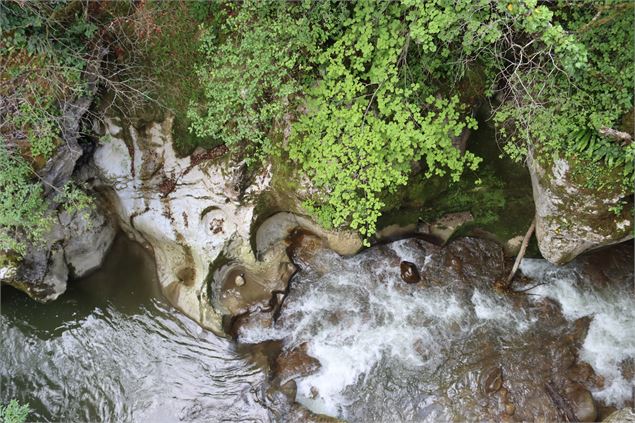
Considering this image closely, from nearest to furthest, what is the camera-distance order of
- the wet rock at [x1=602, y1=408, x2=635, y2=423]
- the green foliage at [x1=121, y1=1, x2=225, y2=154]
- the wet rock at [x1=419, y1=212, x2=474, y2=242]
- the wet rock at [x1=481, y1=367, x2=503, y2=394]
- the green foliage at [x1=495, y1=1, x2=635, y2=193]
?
the green foliage at [x1=495, y1=1, x2=635, y2=193], the wet rock at [x1=602, y1=408, x2=635, y2=423], the green foliage at [x1=121, y1=1, x2=225, y2=154], the wet rock at [x1=481, y1=367, x2=503, y2=394], the wet rock at [x1=419, y1=212, x2=474, y2=242]

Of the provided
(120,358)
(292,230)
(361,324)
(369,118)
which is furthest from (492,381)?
(120,358)

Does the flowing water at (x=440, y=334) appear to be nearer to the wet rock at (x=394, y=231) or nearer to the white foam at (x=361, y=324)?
the white foam at (x=361, y=324)

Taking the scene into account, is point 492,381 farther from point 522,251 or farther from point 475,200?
point 475,200

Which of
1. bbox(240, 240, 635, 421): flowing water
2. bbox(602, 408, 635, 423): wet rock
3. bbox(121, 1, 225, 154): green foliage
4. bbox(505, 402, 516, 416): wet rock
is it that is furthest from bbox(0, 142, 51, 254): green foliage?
bbox(602, 408, 635, 423): wet rock

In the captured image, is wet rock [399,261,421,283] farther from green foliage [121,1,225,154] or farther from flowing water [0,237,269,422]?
green foliage [121,1,225,154]

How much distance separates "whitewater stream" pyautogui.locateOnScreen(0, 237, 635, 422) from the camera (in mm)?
7156

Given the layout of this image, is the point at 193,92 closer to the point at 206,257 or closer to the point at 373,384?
the point at 206,257

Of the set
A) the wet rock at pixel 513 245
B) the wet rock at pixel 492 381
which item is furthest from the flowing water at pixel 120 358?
the wet rock at pixel 513 245

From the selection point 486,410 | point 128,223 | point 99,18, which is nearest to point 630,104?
point 486,410

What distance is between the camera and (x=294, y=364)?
24.9 feet

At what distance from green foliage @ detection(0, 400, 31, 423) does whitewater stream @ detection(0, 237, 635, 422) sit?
1.44 ft

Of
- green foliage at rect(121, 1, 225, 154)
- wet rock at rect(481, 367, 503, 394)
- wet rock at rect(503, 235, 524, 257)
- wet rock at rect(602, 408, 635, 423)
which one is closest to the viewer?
wet rock at rect(602, 408, 635, 423)

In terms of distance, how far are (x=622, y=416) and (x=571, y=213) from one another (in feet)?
10.7

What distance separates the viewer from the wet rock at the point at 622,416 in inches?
250
